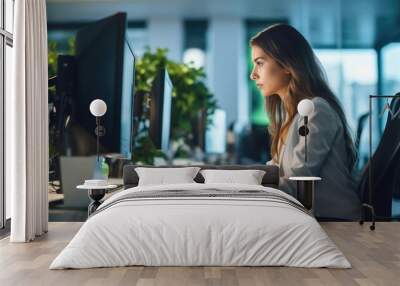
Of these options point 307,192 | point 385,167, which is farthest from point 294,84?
point 385,167

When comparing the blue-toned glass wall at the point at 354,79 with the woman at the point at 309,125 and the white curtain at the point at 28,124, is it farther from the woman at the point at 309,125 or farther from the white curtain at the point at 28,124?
the white curtain at the point at 28,124

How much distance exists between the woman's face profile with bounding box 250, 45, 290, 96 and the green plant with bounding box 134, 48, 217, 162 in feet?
2.00

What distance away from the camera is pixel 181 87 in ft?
23.0

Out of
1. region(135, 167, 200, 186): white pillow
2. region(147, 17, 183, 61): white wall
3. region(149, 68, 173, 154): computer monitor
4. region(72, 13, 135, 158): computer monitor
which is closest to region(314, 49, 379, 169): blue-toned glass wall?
region(147, 17, 183, 61): white wall

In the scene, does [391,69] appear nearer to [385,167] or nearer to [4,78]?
[385,167]

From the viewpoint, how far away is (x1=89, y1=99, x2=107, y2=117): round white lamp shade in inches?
257

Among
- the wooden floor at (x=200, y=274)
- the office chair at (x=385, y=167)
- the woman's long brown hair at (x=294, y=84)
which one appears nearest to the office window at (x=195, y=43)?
the woman's long brown hair at (x=294, y=84)

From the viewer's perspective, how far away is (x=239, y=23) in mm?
7012

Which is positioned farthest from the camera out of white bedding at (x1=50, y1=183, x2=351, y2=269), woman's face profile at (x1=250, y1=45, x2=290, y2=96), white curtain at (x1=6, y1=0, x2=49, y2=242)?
woman's face profile at (x1=250, y1=45, x2=290, y2=96)

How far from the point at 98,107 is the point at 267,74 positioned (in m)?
2.04

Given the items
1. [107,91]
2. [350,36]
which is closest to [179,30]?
[107,91]

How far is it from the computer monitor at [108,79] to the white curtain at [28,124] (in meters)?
1.08

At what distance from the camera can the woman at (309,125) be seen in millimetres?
6809

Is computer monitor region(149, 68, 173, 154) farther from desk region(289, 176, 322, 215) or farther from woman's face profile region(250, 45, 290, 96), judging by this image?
desk region(289, 176, 322, 215)
